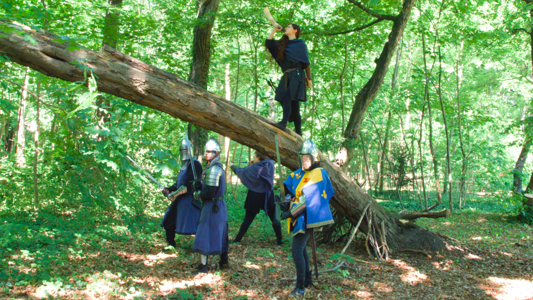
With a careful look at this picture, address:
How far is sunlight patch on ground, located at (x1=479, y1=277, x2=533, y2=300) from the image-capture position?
411 cm

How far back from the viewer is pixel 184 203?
5.11 meters

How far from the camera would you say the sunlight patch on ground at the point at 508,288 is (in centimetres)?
411

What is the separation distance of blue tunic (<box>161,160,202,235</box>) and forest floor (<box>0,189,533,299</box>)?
0.39m

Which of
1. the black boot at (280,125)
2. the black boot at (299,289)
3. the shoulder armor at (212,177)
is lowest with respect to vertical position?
the black boot at (299,289)

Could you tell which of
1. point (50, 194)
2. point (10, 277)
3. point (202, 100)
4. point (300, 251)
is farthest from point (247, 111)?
point (50, 194)

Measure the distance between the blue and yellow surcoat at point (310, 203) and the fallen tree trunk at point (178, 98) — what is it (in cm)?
143

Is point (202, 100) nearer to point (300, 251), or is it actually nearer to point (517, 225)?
point (300, 251)

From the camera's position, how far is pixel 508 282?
457 cm

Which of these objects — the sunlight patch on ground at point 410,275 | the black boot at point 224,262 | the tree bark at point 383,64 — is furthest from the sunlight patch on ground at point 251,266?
the tree bark at point 383,64

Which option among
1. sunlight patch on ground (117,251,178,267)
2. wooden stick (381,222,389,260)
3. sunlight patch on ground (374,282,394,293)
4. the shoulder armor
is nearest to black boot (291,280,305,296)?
sunlight patch on ground (374,282,394,293)

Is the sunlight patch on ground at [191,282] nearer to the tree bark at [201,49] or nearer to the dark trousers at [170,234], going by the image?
the dark trousers at [170,234]

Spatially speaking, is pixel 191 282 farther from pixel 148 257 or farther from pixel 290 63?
pixel 290 63

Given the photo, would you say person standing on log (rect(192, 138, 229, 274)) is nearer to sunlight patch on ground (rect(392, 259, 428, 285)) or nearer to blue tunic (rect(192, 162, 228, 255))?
blue tunic (rect(192, 162, 228, 255))

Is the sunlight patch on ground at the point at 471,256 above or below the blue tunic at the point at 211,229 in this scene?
below
